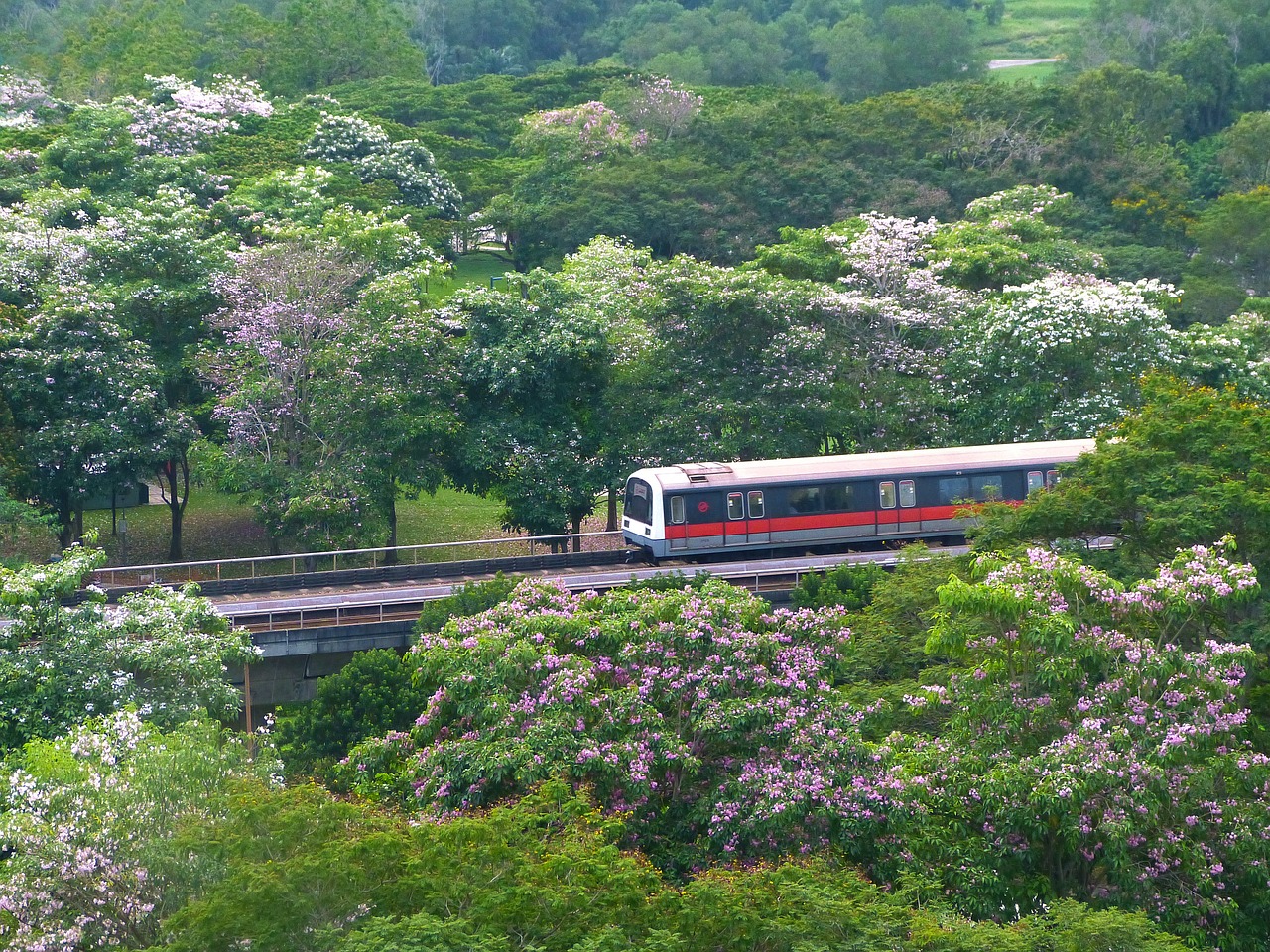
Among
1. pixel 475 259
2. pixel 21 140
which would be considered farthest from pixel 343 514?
pixel 475 259

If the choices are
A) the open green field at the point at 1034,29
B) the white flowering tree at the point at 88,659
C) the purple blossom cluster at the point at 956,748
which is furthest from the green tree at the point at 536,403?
the open green field at the point at 1034,29

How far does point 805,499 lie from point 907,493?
82.1 inches

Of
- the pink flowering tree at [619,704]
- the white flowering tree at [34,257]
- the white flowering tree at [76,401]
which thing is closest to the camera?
the pink flowering tree at [619,704]

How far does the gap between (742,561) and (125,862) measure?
17.5 metres

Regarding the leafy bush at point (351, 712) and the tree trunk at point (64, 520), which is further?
the tree trunk at point (64, 520)

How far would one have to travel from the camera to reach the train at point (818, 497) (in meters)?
28.5

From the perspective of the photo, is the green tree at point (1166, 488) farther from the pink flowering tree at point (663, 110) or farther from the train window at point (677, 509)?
the pink flowering tree at point (663, 110)

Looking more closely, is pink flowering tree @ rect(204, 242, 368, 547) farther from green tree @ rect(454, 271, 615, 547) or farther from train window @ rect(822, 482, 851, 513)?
train window @ rect(822, 482, 851, 513)

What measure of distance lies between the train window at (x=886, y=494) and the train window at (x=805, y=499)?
1.25 m

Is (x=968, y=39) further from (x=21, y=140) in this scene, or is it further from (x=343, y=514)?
(x=343, y=514)

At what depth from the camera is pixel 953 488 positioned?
96.0 feet

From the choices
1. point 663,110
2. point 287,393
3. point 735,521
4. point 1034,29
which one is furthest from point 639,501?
point 1034,29

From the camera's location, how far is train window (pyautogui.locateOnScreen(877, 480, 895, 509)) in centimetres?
2917

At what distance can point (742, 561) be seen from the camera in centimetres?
2927
